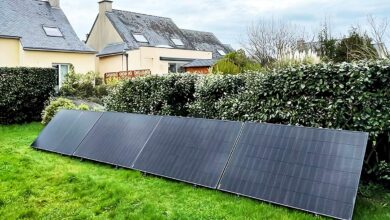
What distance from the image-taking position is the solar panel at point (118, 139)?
6047mm

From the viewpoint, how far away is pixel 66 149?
272 inches

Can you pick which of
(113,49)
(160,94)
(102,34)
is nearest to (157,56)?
(113,49)

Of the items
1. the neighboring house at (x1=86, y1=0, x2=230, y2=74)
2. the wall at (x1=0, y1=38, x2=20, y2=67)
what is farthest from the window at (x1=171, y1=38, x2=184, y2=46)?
the wall at (x1=0, y1=38, x2=20, y2=67)

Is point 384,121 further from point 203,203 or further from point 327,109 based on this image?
point 203,203

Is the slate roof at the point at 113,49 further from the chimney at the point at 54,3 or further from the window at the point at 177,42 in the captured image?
the window at the point at 177,42

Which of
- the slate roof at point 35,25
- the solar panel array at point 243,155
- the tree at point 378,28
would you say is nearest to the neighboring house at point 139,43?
the slate roof at point 35,25

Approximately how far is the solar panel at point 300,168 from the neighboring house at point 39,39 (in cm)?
1806

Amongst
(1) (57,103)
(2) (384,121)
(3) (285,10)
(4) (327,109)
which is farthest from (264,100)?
(3) (285,10)

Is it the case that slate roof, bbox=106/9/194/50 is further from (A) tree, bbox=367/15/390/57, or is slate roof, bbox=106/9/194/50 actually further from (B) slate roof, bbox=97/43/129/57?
(A) tree, bbox=367/15/390/57

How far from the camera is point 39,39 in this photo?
2028 cm

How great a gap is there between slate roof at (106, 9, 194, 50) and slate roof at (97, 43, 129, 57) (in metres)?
0.63

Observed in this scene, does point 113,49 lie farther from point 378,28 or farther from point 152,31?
point 378,28

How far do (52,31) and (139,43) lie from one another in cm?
836

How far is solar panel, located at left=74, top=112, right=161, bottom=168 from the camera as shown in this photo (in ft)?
19.8
